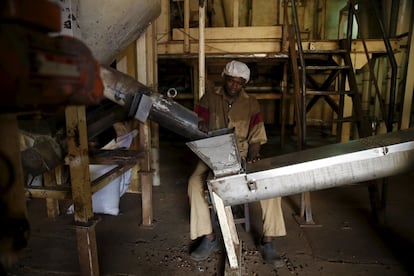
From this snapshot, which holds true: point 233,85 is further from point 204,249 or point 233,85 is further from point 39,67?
point 39,67

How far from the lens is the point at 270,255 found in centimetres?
169

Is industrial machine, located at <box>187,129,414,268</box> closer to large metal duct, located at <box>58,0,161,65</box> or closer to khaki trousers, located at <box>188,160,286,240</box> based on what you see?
khaki trousers, located at <box>188,160,286,240</box>

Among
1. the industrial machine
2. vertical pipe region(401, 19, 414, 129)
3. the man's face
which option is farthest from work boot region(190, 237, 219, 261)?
vertical pipe region(401, 19, 414, 129)

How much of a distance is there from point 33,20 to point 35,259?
1.72 m

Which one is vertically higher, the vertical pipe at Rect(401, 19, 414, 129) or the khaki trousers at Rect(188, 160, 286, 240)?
the vertical pipe at Rect(401, 19, 414, 129)

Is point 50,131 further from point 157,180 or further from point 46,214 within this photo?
point 157,180

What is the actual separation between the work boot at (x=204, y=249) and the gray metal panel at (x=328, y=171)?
0.74 meters

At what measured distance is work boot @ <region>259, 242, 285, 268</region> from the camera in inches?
64.8

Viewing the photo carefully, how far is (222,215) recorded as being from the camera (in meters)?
1.24

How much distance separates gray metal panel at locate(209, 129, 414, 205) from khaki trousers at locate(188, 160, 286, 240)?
0.63m

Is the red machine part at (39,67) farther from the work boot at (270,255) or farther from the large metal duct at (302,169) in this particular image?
the work boot at (270,255)

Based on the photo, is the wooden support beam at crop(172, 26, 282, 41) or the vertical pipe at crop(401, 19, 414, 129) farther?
the wooden support beam at crop(172, 26, 282, 41)

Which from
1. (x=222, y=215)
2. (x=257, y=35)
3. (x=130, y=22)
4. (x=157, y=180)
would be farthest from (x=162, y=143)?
(x=222, y=215)

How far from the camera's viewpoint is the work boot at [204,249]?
1708 mm
